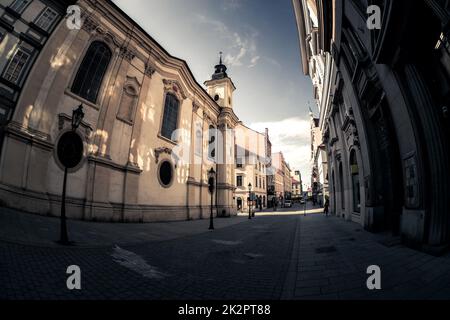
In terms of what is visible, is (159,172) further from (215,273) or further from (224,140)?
(215,273)

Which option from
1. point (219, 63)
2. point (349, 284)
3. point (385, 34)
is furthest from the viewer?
point (219, 63)

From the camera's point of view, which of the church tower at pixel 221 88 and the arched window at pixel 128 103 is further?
the church tower at pixel 221 88

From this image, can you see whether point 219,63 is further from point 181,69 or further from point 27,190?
point 27,190

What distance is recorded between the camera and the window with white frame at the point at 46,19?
38.8ft

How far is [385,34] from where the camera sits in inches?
235

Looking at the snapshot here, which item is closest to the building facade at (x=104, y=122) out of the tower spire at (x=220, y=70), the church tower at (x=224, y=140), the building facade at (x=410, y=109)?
the church tower at (x=224, y=140)

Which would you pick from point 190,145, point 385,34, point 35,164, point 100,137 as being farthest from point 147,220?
point 385,34

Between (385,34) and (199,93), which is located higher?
(199,93)

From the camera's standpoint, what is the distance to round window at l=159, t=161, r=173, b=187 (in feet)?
61.7

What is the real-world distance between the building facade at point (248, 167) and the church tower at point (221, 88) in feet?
39.3

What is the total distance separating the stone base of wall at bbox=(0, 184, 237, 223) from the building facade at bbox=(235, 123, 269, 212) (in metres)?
24.3

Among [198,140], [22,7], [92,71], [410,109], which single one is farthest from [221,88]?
[410,109]

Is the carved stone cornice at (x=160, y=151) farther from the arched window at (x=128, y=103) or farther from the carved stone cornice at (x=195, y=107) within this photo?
the carved stone cornice at (x=195, y=107)

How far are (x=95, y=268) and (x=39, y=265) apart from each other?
1056 millimetres
